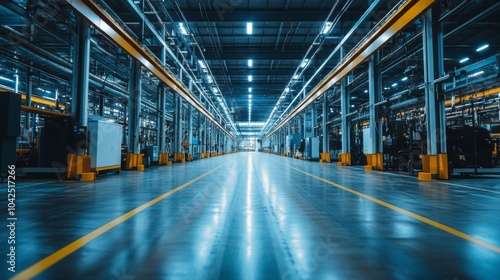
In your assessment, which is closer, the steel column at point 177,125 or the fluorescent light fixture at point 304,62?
the steel column at point 177,125

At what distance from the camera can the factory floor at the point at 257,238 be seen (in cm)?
223

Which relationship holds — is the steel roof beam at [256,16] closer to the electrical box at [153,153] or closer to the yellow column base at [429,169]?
the electrical box at [153,153]

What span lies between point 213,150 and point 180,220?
115ft

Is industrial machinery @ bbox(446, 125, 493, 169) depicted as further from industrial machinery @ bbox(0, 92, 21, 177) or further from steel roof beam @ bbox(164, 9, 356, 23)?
industrial machinery @ bbox(0, 92, 21, 177)

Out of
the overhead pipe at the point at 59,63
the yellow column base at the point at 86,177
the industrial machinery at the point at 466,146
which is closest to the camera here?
the yellow column base at the point at 86,177

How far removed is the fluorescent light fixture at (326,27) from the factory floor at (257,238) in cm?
1169

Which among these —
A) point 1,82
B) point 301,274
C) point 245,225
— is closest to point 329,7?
point 245,225

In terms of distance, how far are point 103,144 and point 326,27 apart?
1297 centimetres

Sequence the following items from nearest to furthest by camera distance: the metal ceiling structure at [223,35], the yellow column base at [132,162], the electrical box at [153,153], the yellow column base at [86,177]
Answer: the yellow column base at [86,177]
the metal ceiling structure at [223,35]
the yellow column base at [132,162]
the electrical box at [153,153]

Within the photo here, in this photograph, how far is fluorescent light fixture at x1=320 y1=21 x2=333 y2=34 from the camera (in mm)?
14449

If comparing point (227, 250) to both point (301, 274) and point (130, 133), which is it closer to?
point (301, 274)

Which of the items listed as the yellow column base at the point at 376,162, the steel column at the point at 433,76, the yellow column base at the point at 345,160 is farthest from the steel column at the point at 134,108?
the steel column at the point at 433,76

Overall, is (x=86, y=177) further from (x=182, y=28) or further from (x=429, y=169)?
(x=429, y=169)

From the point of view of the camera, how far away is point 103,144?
9.43 m
